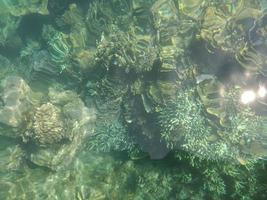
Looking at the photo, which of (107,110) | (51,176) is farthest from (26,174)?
(107,110)

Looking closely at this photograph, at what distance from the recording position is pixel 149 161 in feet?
19.6

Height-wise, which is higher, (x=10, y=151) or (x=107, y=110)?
(x=107, y=110)

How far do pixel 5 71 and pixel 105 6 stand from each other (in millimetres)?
3528

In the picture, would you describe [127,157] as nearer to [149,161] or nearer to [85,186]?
[149,161]

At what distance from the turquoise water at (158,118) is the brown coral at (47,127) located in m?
0.02

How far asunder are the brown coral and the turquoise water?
2 centimetres

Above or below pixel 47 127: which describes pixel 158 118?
above

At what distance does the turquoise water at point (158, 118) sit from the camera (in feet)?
18.3

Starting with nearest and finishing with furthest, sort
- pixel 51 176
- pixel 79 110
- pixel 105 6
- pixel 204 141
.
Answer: pixel 204 141, pixel 51 176, pixel 79 110, pixel 105 6

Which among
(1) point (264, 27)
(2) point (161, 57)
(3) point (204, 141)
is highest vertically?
(1) point (264, 27)

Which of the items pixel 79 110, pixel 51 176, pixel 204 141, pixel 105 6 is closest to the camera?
pixel 204 141

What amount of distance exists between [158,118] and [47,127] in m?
2.04

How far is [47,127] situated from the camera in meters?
5.70

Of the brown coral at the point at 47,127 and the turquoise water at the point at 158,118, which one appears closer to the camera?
the turquoise water at the point at 158,118
